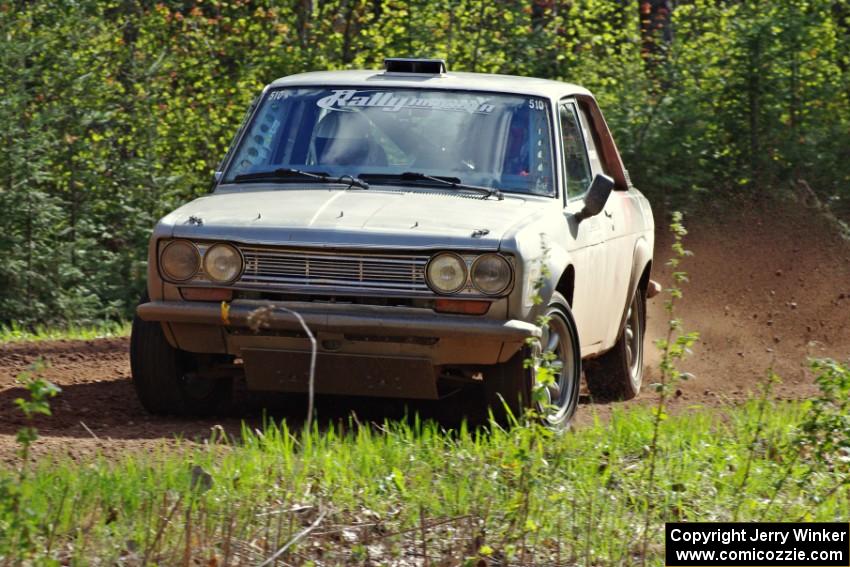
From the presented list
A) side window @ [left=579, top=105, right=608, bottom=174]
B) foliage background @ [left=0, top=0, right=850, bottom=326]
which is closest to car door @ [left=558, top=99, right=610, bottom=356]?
side window @ [left=579, top=105, right=608, bottom=174]

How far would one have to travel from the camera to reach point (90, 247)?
15695mm

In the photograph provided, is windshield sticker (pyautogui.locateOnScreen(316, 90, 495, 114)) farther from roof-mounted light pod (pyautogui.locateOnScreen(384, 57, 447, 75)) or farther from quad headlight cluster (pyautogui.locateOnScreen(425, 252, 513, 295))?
quad headlight cluster (pyautogui.locateOnScreen(425, 252, 513, 295))

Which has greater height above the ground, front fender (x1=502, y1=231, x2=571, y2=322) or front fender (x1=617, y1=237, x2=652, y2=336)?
front fender (x1=502, y1=231, x2=571, y2=322)

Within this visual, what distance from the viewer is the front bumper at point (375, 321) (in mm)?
6723

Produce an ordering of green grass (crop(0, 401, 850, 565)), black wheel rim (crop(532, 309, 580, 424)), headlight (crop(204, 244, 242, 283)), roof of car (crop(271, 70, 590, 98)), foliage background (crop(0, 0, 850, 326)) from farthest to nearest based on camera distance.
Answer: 1. foliage background (crop(0, 0, 850, 326))
2. roof of car (crop(271, 70, 590, 98))
3. black wheel rim (crop(532, 309, 580, 424))
4. headlight (crop(204, 244, 242, 283))
5. green grass (crop(0, 401, 850, 565))

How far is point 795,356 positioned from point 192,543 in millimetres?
7407

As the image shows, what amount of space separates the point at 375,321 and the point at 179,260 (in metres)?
1.01

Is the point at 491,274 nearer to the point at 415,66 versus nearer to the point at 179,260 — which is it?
the point at 179,260

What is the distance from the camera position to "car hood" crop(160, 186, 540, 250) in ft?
22.4

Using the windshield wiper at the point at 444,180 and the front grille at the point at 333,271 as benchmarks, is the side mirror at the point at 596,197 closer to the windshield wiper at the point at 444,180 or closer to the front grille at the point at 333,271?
the windshield wiper at the point at 444,180

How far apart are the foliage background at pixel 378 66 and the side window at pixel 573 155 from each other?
7698 mm

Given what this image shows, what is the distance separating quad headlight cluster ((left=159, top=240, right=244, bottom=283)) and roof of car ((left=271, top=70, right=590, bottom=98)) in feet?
5.33

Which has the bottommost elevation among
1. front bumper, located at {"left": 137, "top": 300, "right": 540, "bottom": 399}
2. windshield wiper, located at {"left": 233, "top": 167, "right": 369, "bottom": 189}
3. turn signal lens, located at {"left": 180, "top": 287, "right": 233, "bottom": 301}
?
front bumper, located at {"left": 137, "top": 300, "right": 540, "bottom": 399}

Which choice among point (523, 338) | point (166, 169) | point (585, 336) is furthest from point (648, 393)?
point (166, 169)
